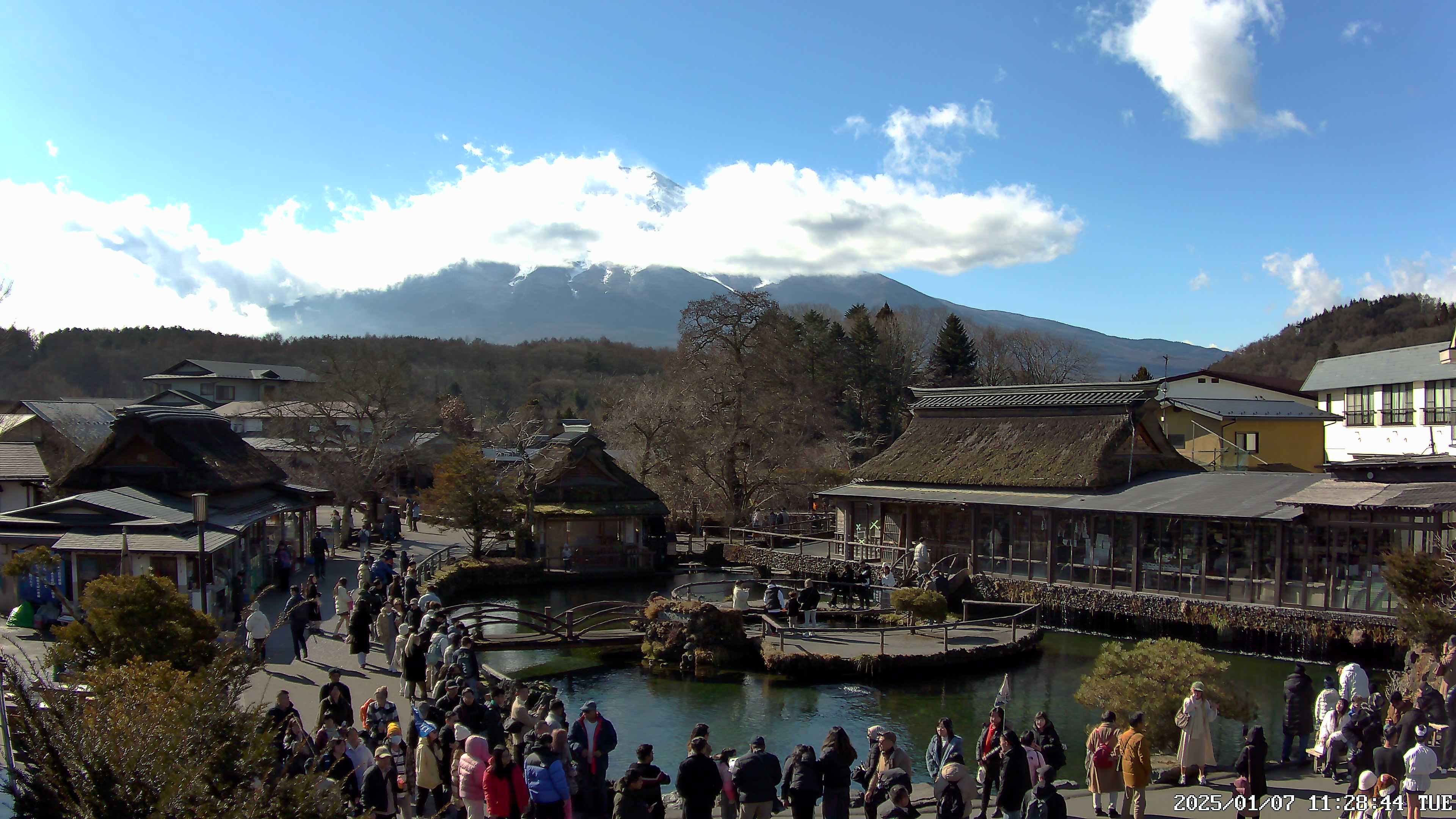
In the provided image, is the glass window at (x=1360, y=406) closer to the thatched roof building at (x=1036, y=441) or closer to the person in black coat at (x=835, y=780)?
the thatched roof building at (x=1036, y=441)

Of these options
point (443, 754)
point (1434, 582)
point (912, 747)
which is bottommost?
point (912, 747)

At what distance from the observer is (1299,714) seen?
12898 mm

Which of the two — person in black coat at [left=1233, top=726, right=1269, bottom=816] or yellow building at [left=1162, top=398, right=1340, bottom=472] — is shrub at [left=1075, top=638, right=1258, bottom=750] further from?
yellow building at [left=1162, top=398, right=1340, bottom=472]

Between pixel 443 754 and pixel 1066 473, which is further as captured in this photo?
pixel 1066 473

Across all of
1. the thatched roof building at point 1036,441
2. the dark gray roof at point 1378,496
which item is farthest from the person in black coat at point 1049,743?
the thatched roof building at point 1036,441

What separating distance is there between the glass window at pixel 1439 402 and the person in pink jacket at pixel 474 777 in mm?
47037

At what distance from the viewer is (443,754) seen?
10555 millimetres

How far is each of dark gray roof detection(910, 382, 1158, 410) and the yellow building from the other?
12200mm

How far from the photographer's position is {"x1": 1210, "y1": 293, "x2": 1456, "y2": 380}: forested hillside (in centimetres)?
7450

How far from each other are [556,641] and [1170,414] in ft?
107

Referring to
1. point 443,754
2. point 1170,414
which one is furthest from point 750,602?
point 1170,414

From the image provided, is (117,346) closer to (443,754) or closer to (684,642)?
(684,642)

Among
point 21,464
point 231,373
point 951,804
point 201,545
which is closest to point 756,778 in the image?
point 951,804

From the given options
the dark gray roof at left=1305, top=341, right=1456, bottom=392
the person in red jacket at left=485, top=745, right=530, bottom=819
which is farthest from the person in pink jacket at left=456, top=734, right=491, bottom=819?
the dark gray roof at left=1305, top=341, right=1456, bottom=392
